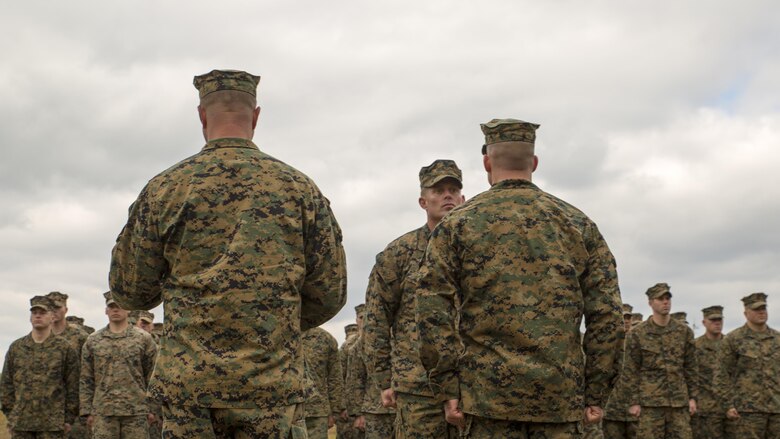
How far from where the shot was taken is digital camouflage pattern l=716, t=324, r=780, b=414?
14711 mm

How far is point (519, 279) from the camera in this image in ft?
16.1

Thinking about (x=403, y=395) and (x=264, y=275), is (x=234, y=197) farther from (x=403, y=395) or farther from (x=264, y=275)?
(x=403, y=395)

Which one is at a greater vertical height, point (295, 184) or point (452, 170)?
point (452, 170)

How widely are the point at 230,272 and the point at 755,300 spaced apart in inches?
533

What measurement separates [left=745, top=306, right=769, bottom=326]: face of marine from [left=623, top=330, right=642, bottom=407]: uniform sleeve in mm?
3234

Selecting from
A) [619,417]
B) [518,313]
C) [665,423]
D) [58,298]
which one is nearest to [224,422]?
[518,313]

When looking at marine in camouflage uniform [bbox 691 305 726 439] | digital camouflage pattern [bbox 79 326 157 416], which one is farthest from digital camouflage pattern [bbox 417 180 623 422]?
marine in camouflage uniform [bbox 691 305 726 439]

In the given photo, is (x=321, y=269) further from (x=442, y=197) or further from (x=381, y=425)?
(x=381, y=425)

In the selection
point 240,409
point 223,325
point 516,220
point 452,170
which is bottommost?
point 240,409

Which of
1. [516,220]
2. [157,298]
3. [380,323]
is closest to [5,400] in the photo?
[380,323]

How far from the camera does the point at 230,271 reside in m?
4.11

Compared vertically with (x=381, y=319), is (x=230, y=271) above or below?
below

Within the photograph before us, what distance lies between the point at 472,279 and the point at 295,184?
48.6 inches

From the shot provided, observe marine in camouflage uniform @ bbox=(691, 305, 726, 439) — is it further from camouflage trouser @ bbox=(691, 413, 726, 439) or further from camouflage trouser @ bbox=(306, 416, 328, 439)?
camouflage trouser @ bbox=(306, 416, 328, 439)
